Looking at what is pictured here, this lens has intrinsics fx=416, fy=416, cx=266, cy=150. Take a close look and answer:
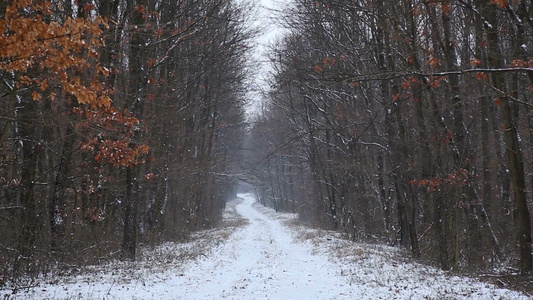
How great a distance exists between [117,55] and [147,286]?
6543mm

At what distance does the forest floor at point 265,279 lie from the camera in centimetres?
A: 858

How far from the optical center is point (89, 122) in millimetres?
8336

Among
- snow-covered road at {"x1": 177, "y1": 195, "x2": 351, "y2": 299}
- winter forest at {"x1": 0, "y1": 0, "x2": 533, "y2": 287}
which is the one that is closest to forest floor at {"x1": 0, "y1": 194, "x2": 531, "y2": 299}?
snow-covered road at {"x1": 177, "y1": 195, "x2": 351, "y2": 299}

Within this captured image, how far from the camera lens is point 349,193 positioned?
83.5ft

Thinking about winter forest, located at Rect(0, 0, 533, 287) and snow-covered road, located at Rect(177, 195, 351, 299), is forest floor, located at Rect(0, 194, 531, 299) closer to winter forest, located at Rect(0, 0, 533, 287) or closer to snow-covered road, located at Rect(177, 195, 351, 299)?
snow-covered road, located at Rect(177, 195, 351, 299)

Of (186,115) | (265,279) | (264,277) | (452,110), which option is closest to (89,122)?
(265,279)

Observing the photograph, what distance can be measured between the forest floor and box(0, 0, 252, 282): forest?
1378 millimetres

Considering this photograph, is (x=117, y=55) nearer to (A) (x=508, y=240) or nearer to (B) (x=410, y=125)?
(B) (x=410, y=125)

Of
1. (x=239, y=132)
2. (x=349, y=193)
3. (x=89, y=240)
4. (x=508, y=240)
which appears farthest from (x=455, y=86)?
(x=239, y=132)

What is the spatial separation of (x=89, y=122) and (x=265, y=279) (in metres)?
6.24

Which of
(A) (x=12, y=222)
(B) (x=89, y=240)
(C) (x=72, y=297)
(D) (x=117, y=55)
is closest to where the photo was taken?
(C) (x=72, y=297)

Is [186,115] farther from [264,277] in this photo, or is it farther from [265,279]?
[265,279]

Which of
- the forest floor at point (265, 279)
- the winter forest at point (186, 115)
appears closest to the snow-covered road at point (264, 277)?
the forest floor at point (265, 279)

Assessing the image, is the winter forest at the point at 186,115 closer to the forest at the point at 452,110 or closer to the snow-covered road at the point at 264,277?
the forest at the point at 452,110
